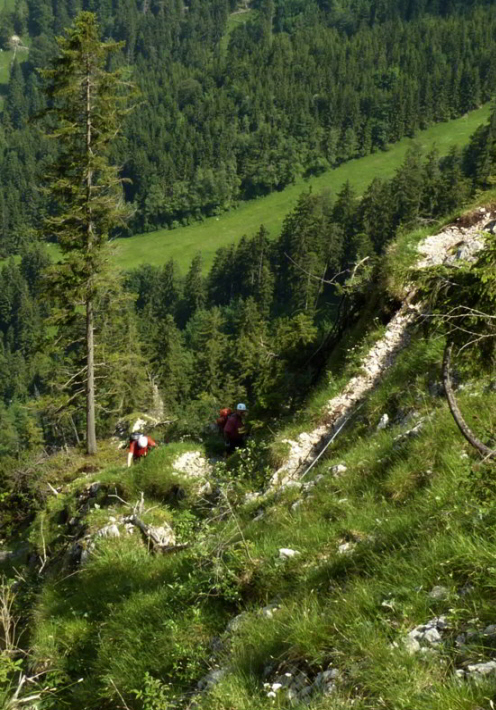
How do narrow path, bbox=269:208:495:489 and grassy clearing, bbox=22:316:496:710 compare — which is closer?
grassy clearing, bbox=22:316:496:710

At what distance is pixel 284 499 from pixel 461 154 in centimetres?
13658

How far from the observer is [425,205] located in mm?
96125

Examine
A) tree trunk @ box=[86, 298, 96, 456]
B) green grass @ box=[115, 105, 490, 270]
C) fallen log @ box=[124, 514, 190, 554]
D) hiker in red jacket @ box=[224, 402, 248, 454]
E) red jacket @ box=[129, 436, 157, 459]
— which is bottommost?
green grass @ box=[115, 105, 490, 270]

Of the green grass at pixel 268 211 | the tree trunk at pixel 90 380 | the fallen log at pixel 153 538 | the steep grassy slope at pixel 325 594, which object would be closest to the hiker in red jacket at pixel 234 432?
the steep grassy slope at pixel 325 594

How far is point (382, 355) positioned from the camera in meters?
12.9

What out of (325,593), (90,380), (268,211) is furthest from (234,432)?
(268,211)

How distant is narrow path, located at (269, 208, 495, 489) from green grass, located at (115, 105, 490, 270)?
427 feet

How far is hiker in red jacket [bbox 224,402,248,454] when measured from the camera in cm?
1436

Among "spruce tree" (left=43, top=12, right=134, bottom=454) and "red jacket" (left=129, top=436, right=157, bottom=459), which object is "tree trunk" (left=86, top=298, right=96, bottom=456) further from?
"red jacket" (left=129, top=436, right=157, bottom=459)

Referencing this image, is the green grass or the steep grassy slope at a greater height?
the steep grassy slope

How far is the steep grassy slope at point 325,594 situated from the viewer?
3.63m

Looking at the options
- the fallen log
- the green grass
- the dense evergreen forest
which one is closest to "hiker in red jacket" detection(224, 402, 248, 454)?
the dense evergreen forest

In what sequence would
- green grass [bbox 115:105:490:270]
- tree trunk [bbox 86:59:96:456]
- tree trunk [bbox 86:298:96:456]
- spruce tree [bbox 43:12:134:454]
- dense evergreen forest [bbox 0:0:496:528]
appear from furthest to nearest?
green grass [bbox 115:105:490:270]
tree trunk [bbox 86:298:96:456]
dense evergreen forest [bbox 0:0:496:528]
tree trunk [bbox 86:59:96:456]
spruce tree [bbox 43:12:134:454]

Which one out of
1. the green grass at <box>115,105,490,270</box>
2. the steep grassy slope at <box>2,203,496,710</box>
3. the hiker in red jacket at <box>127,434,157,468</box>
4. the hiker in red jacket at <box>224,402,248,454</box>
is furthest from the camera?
the green grass at <box>115,105,490,270</box>
